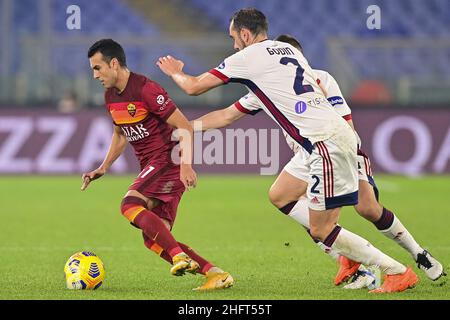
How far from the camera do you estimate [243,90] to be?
61.2 ft

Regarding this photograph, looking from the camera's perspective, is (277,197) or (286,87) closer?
(286,87)

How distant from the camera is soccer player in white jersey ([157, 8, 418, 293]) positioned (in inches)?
274

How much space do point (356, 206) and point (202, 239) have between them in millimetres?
3467

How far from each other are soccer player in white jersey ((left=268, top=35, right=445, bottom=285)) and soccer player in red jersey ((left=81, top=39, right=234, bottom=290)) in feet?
2.72

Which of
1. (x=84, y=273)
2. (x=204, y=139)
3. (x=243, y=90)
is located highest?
(x=243, y=90)

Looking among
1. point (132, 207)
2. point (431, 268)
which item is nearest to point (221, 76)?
point (132, 207)

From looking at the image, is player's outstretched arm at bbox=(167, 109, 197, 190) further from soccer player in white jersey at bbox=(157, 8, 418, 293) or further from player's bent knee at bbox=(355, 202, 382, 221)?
player's bent knee at bbox=(355, 202, 382, 221)

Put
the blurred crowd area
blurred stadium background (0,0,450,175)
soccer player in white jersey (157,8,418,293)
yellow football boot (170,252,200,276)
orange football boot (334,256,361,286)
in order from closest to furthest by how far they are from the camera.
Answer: yellow football boot (170,252,200,276) → soccer player in white jersey (157,8,418,293) → orange football boot (334,256,361,286) → blurred stadium background (0,0,450,175) → the blurred crowd area

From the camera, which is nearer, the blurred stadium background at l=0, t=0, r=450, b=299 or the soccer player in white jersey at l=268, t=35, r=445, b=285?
the soccer player in white jersey at l=268, t=35, r=445, b=285

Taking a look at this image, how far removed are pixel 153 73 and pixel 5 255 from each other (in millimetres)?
9990

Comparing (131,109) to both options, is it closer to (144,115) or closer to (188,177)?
(144,115)

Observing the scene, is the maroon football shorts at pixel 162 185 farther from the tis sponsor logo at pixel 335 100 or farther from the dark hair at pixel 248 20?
the tis sponsor logo at pixel 335 100

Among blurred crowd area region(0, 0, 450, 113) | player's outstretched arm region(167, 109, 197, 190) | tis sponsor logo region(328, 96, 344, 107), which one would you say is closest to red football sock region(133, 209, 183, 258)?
player's outstretched arm region(167, 109, 197, 190)

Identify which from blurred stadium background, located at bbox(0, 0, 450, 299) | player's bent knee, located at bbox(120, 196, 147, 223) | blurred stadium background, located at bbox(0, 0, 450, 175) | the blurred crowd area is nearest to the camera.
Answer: player's bent knee, located at bbox(120, 196, 147, 223)
